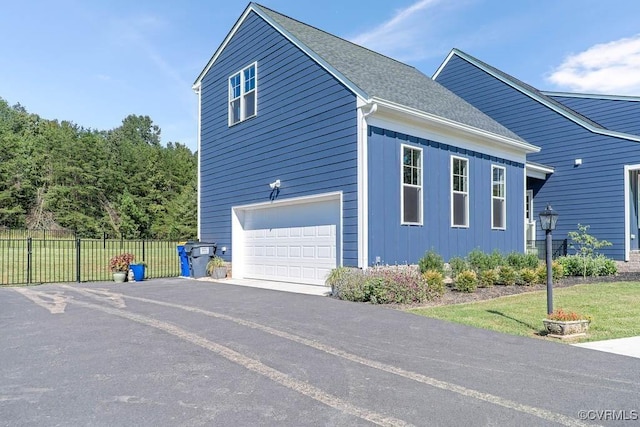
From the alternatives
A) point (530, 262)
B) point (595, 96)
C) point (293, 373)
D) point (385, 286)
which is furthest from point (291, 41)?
point (595, 96)

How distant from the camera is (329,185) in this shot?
1066 cm

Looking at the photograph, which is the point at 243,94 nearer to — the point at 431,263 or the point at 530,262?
the point at 431,263

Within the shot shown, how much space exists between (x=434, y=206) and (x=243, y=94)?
6.87 m

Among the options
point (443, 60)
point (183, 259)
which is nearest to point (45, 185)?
point (183, 259)

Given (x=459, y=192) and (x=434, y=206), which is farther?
(x=459, y=192)

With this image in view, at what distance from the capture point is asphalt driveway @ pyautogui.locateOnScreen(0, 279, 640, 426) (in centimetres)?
342

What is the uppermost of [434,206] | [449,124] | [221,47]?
[221,47]

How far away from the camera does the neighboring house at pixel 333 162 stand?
33.4 feet

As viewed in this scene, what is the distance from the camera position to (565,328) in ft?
19.5

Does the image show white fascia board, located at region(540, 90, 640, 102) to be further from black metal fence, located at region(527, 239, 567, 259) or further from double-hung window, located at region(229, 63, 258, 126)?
double-hung window, located at region(229, 63, 258, 126)

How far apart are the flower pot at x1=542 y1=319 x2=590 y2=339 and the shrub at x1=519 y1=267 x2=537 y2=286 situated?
17.6 feet

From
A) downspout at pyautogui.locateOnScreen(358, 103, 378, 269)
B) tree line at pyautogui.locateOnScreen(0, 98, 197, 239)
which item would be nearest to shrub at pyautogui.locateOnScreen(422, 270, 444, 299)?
downspout at pyautogui.locateOnScreen(358, 103, 378, 269)

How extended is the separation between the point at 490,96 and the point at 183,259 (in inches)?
539

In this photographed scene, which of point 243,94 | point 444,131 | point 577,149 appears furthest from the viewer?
point 577,149
